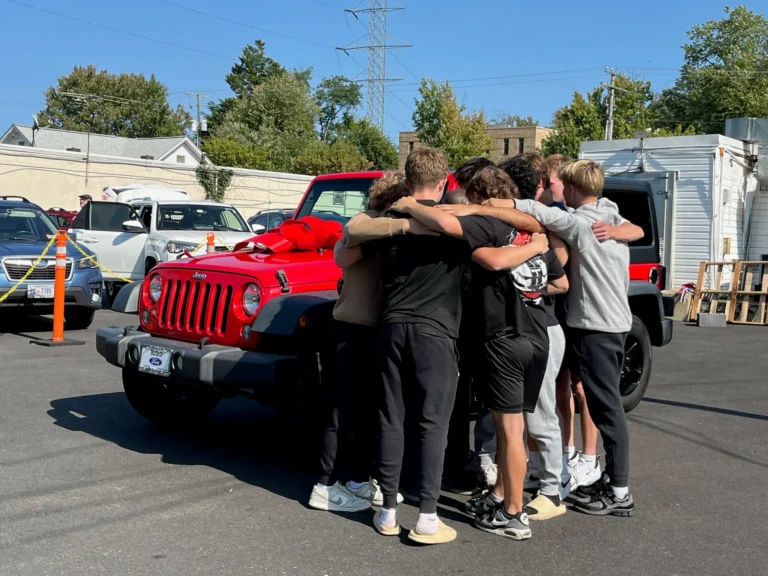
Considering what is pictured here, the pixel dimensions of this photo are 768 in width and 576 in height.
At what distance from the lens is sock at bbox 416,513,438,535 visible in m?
4.48

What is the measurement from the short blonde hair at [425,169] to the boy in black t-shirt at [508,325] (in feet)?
0.57

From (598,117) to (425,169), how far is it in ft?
187

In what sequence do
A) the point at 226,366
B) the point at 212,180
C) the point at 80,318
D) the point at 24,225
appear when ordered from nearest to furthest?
the point at 226,366 < the point at 80,318 < the point at 24,225 < the point at 212,180

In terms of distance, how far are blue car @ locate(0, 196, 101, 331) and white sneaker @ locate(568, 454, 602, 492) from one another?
8.18 m

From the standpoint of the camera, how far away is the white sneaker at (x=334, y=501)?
195 inches

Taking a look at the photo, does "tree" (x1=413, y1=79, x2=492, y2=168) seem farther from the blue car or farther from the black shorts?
the black shorts

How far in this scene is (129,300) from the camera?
6.32m

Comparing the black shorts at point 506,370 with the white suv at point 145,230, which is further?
the white suv at point 145,230

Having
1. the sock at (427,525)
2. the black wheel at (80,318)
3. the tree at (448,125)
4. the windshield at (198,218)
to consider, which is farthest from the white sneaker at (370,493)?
the tree at (448,125)

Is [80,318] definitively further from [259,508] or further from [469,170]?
[469,170]

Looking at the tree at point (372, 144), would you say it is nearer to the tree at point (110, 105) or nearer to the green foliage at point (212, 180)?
the tree at point (110, 105)

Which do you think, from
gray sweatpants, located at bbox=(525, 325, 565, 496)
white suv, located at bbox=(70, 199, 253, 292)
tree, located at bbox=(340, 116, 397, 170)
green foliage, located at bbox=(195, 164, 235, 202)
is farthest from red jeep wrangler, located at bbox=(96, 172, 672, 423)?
tree, located at bbox=(340, 116, 397, 170)

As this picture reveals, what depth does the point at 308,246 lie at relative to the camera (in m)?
6.26

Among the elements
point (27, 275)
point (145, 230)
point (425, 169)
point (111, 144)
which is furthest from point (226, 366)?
point (111, 144)
